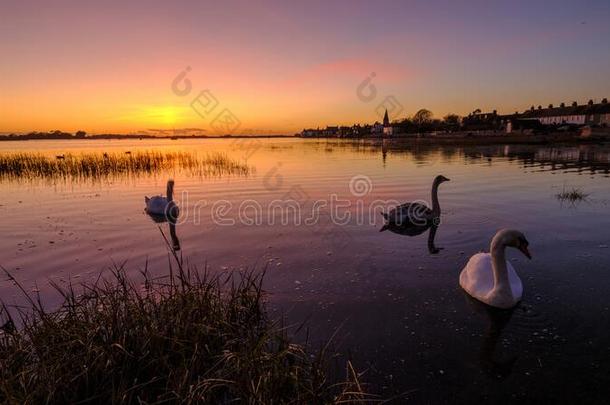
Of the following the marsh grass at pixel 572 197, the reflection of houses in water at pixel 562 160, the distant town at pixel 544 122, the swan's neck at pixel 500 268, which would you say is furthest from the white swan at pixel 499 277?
the distant town at pixel 544 122

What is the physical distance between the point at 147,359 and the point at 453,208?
1404 centimetres

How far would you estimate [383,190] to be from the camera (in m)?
21.0

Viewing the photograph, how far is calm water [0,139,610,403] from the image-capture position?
16.8 ft

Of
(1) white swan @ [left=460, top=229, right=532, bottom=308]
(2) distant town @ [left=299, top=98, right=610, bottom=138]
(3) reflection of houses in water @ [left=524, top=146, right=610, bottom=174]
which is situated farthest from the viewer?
(2) distant town @ [left=299, top=98, right=610, bottom=138]

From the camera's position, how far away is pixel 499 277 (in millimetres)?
6680

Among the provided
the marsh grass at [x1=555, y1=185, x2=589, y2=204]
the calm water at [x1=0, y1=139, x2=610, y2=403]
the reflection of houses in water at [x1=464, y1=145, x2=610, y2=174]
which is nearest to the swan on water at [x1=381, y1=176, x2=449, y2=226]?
the calm water at [x1=0, y1=139, x2=610, y2=403]

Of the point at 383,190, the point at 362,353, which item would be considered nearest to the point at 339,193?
the point at 383,190

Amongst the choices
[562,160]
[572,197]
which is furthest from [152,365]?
[562,160]

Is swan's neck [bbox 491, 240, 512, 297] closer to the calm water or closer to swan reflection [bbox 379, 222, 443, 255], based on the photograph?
→ the calm water

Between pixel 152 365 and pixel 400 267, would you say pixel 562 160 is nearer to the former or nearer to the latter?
pixel 400 267

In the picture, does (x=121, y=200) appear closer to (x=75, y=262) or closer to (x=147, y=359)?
(x=75, y=262)

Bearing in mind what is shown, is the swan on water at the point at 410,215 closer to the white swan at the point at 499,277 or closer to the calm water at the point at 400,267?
the calm water at the point at 400,267

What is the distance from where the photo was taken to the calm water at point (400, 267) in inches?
201

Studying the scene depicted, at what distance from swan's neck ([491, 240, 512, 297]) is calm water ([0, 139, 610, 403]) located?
1.47ft
